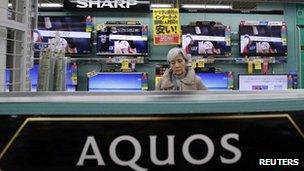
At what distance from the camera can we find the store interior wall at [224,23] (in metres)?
→ 7.11

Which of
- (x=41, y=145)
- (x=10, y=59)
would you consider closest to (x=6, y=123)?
(x=41, y=145)

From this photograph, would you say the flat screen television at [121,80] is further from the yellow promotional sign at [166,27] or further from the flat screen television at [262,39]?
the flat screen television at [262,39]

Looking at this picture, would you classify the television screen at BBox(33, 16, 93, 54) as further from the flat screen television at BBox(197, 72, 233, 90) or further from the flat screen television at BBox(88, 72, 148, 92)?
the flat screen television at BBox(197, 72, 233, 90)

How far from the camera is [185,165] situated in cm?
124

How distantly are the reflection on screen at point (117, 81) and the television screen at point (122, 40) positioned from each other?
36 centimetres

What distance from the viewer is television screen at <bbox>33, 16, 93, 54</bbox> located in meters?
7.01

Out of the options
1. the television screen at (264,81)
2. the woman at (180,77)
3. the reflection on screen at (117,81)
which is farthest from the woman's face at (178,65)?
the television screen at (264,81)

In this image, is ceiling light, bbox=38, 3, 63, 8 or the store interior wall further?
ceiling light, bbox=38, 3, 63, 8

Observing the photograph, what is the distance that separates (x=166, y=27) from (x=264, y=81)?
173cm

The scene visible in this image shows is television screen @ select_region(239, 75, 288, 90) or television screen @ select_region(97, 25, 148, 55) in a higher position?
television screen @ select_region(97, 25, 148, 55)

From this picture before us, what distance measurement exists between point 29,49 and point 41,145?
1.64 metres

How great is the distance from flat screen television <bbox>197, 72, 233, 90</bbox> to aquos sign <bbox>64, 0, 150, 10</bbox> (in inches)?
55.9

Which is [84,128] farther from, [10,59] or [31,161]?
[10,59]

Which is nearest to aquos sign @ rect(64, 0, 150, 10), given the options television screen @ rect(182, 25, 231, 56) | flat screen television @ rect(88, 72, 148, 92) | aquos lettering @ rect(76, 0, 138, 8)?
aquos lettering @ rect(76, 0, 138, 8)
